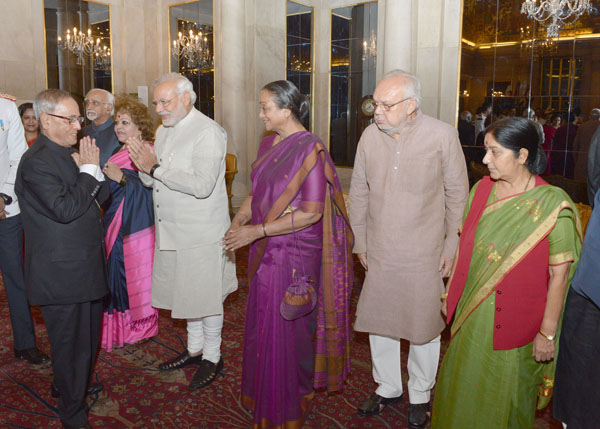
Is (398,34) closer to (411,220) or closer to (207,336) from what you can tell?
(411,220)

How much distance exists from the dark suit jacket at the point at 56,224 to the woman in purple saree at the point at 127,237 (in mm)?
986

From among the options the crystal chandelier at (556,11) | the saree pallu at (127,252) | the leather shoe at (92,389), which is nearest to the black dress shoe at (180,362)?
the leather shoe at (92,389)

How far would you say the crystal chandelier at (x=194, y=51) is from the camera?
1009cm

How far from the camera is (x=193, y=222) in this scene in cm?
299

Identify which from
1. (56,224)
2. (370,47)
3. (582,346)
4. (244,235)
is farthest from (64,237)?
(370,47)

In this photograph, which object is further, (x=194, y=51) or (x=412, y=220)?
(x=194, y=51)

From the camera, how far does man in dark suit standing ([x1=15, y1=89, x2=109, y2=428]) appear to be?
7.83ft

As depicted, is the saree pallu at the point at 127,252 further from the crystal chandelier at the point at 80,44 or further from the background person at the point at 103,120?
the crystal chandelier at the point at 80,44

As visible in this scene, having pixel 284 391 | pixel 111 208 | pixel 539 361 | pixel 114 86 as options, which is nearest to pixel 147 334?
pixel 111 208

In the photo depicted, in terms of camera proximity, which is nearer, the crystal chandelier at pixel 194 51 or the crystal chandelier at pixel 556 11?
the crystal chandelier at pixel 556 11

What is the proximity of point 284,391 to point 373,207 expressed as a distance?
1.06m

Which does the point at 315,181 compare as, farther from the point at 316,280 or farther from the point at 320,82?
the point at 320,82

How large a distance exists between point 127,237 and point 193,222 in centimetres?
90

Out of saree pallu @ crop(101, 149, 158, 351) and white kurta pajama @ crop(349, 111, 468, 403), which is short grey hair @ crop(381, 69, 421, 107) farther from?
saree pallu @ crop(101, 149, 158, 351)
